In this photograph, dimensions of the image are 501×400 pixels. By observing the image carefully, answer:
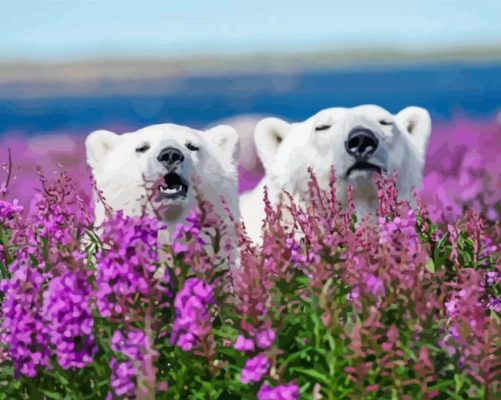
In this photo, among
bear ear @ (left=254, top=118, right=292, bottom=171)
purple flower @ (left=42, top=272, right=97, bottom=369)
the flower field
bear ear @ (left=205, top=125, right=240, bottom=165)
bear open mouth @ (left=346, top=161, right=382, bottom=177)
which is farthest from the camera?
bear ear @ (left=254, top=118, right=292, bottom=171)

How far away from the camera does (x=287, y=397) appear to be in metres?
3.80

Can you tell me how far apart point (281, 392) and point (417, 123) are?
4.07 meters

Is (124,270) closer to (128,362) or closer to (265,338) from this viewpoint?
(128,362)

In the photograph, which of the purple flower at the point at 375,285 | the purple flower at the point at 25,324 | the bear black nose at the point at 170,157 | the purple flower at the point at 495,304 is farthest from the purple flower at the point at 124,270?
the bear black nose at the point at 170,157

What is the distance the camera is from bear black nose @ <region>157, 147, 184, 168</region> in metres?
6.30

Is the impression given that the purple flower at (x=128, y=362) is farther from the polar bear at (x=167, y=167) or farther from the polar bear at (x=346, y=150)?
the polar bear at (x=346, y=150)

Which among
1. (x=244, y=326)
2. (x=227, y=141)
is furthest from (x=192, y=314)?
(x=227, y=141)

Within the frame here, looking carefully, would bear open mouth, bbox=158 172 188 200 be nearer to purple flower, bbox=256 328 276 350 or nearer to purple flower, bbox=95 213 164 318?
purple flower, bbox=95 213 164 318

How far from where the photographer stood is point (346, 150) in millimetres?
6914

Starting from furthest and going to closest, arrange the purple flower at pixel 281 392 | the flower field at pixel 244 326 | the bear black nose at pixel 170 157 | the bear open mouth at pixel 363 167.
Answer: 1. the bear open mouth at pixel 363 167
2. the bear black nose at pixel 170 157
3. the flower field at pixel 244 326
4. the purple flower at pixel 281 392

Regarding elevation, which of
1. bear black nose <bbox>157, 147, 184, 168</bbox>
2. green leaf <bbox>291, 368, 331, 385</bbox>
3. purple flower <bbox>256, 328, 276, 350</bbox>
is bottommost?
green leaf <bbox>291, 368, 331, 385</bbox>

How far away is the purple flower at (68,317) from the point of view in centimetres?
402

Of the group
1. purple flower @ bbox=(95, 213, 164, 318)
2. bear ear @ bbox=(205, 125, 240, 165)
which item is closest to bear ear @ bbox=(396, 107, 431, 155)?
bear ear @ bbox=(205, 125, 240, 165)

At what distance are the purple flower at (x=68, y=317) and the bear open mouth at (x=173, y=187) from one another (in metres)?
2.12
